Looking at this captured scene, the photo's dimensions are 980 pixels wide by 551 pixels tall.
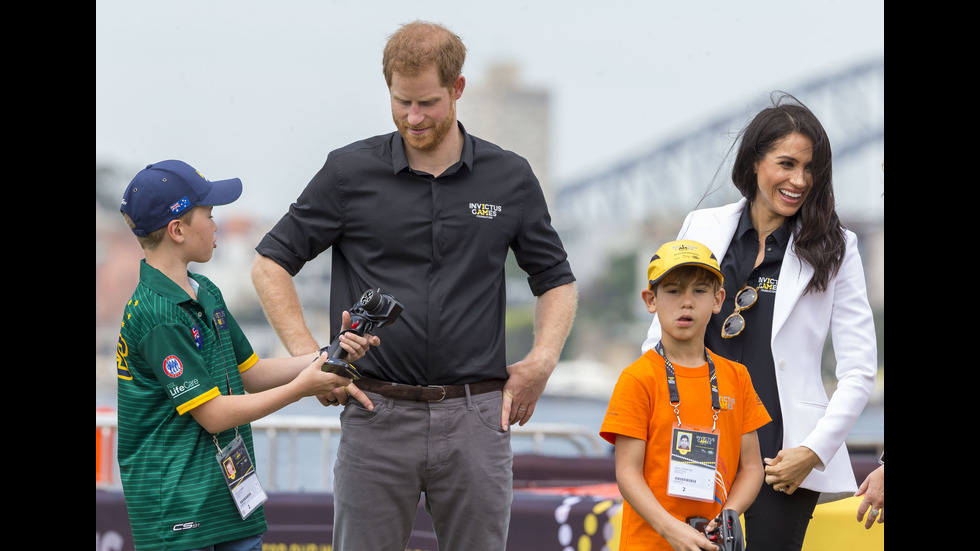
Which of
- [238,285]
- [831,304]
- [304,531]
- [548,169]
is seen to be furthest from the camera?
[548,169]

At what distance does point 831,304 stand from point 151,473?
71.1 inches

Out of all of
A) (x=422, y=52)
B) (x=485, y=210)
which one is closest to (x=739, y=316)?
(x=485, y=210)

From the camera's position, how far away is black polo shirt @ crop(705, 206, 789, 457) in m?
2.59

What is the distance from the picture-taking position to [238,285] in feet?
126

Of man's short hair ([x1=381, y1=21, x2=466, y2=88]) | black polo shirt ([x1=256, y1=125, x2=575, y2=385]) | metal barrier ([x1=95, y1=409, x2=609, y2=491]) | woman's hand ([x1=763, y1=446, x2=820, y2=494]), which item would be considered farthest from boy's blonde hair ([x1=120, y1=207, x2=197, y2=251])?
metal barrier ([x1=95, y1=409, x2=609, y2=491])

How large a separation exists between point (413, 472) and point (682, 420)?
2.45 ft

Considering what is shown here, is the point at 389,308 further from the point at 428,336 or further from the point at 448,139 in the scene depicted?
the point at 448,139

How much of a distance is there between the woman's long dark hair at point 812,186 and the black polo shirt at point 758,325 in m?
0.07

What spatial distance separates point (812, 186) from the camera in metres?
2.61

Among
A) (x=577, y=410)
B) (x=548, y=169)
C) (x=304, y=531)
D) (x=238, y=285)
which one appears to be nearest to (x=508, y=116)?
(x=548, y=169)

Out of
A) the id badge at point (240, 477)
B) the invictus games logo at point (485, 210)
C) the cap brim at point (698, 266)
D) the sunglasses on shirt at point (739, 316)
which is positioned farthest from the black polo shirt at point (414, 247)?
the sunglasses on shirt at point (739, 316)

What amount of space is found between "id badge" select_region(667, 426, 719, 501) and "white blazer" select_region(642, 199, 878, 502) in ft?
0.92

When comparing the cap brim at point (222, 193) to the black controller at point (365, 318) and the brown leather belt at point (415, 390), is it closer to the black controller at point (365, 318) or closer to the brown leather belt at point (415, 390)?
the black controller at point (365, 318)

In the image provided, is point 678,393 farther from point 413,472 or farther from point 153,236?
point 153,236
